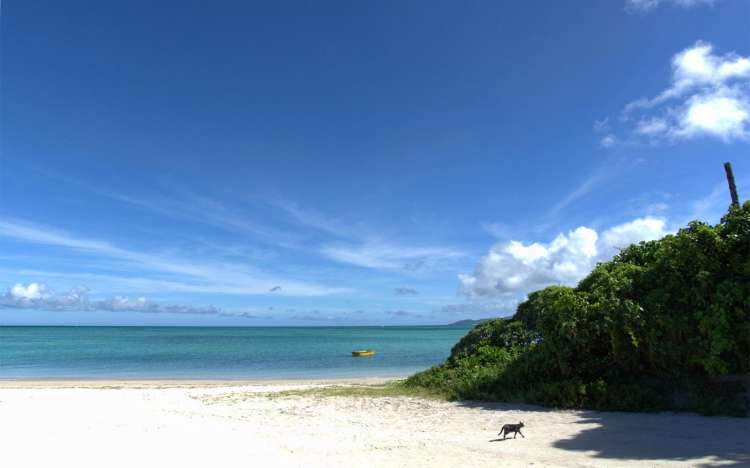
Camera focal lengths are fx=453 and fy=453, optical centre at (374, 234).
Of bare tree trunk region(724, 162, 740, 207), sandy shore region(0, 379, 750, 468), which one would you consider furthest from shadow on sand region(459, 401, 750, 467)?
bare tree trunk region(724, 162, 740, 207)

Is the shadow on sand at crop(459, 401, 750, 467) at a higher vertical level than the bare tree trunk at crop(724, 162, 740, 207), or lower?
lower

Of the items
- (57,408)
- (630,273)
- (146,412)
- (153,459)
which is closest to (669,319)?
(630,273)

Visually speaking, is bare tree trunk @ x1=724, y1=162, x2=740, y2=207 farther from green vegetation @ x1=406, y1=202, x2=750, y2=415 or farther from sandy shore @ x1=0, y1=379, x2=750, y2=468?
sandy shore @ x1=0, y1=379, x2=750, y2=468

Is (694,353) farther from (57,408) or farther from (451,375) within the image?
(57,408)

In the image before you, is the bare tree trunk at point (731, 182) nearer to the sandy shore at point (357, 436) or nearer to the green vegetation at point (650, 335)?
the green vegetation at point (650, 335)

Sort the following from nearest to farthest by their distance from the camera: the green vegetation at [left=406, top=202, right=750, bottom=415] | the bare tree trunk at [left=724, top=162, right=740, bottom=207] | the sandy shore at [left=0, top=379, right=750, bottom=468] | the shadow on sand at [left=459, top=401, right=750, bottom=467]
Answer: the shadow on sand at [left=459, top=401, right=750, bottom=467] < the sandy shore at [left=0, top=379, right=750, bottom=468] < the green vegetation at [left=406, top=202, right=750, bottom=415] < the bare tree trunk at [left=724, top=162, right=740, bottom=207]

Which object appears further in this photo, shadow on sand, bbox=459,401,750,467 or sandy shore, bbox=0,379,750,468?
sandy shore, bbox=0,379,750,468

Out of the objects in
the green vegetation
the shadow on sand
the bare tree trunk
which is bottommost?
the shadow on sand

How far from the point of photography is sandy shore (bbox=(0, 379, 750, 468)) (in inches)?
319

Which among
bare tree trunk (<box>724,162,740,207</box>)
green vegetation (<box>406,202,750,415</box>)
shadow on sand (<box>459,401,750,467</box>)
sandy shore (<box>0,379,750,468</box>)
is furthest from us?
bare tree trunk (<box>724,162,740,207</box>)

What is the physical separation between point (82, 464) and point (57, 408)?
8.32 metres

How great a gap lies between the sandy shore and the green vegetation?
79 cm

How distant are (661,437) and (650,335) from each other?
3.92m

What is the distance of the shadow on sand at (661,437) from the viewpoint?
789 centimetres
